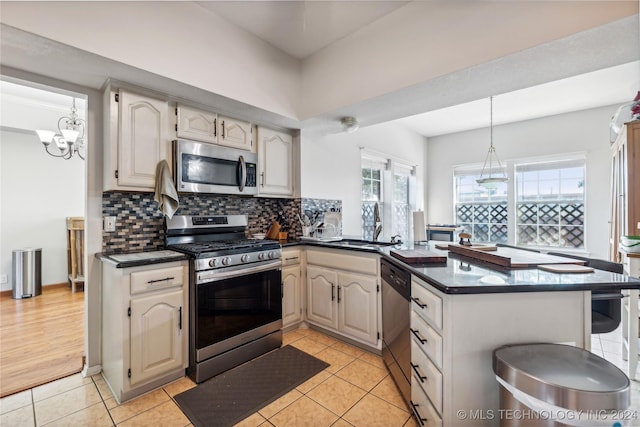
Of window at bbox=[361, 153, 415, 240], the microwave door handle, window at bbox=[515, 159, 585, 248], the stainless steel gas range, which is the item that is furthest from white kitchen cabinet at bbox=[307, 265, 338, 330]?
window at bbox=[515, 159, 585, 248]

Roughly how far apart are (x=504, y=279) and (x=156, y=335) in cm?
211

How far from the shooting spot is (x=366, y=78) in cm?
238

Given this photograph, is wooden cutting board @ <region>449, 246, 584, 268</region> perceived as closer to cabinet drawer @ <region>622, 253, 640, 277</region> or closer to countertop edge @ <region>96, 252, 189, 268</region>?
cabinet drawer @ <region>622, 253, 640, 277</region>

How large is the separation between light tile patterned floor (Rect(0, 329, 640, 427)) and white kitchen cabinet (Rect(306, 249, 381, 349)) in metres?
0.35

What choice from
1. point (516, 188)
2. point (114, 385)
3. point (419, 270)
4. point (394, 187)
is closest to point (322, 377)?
point (419, 270)

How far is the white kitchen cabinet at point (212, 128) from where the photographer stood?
7.70 ft

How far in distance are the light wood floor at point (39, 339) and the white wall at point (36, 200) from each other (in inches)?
23.3

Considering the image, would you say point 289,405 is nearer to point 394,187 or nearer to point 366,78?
point 366,78

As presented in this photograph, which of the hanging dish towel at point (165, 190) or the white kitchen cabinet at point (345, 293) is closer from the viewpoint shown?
the hanging dish towel at point (165, 190)

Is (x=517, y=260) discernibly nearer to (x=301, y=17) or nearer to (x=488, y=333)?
(x=488, y=333)

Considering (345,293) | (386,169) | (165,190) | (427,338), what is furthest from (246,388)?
(386,169)

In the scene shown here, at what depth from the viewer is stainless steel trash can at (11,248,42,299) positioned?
382cm

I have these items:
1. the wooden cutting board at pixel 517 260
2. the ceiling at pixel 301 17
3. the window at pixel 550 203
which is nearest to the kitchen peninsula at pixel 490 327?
the wooden cutting board at pixel 517 260

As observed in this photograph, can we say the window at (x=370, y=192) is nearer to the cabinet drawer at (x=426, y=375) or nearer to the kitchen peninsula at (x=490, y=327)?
the cabinet drawer at (x=426, y=375)
